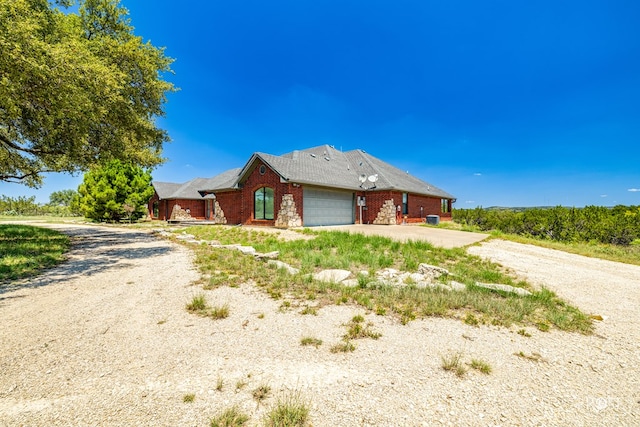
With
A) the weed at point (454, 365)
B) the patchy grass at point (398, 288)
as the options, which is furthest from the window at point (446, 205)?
the weed at point (454, 365)

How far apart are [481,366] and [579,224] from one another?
59.7ft

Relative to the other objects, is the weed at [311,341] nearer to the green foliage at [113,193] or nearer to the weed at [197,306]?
the weed at [197,306]

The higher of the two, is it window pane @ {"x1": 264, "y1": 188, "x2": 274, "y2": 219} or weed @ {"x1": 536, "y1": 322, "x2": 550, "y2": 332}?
window pane @ {"x1": 264, "y1": 188, "x2": 274, "y2": 219}

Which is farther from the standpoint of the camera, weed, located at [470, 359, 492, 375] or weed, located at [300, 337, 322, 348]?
weed, located at [300, 337, 322, 348]

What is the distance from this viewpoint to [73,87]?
697 centimetres

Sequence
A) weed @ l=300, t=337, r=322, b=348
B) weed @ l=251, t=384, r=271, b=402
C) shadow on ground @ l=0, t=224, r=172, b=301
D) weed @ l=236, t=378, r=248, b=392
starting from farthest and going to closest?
shadow on ground @ l=0, t=224, r=172, b=301 → weed @ l=300, t=337, r=322, b=348 → weed @ l=236, t=378, r=248, b=392 → weed @ l=251, t=384, r=271, b=402

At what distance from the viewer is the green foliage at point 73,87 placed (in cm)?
657

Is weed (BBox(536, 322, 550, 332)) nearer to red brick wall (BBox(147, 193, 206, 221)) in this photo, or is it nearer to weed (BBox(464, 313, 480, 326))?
weed (BBox(464, 313, 480, 326))

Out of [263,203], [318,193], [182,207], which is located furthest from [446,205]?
[182,207]

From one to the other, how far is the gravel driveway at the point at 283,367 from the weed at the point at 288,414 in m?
0.09

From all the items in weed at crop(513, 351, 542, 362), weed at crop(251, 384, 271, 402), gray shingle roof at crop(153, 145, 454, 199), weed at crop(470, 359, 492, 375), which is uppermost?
gray shingle roof at crop(153, 145, 454, 199)

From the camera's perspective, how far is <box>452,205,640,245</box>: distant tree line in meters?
14.5

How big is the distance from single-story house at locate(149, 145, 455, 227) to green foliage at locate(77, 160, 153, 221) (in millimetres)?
8338

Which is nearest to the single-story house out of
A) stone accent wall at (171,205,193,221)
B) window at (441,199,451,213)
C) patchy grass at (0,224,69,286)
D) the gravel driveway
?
window at (441,199,451,213)
